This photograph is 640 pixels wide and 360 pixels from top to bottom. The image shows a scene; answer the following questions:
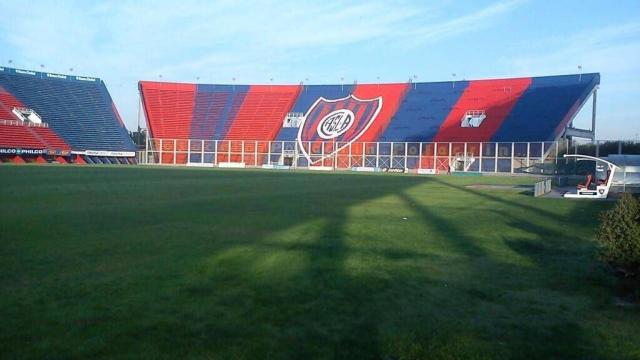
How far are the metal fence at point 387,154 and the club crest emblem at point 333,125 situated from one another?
7.0 inches

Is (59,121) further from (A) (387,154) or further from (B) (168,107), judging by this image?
(A) (387,154)

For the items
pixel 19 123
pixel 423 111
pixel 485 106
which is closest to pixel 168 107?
pixel 19 123

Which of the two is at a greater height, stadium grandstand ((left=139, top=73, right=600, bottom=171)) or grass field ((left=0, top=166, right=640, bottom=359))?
stadium grandstand ((left=139, top=73, right=600, bottom=171))

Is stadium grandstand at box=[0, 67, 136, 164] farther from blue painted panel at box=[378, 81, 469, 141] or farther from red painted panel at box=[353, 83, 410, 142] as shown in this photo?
blue painted panel at box=[378, 81, 469, 141]

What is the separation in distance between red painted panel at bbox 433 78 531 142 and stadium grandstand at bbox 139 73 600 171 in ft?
0.38

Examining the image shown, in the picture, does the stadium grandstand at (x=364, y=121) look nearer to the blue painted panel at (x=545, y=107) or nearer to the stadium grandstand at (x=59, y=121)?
the blue painted panel at (x=545, y=107)

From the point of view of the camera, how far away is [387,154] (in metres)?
69.7

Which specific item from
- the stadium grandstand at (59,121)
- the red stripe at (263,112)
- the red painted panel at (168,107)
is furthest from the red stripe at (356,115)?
the stadium grandstand at (59,121)

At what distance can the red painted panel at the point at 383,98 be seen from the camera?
71625 mm

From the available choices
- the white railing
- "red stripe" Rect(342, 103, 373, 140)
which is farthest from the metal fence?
the white railing

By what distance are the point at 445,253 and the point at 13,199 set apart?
12839mm

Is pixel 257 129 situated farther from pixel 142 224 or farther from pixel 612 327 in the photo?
pixel 612 327

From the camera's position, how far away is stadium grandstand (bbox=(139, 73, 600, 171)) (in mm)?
62906

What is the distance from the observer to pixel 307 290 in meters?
6.78
